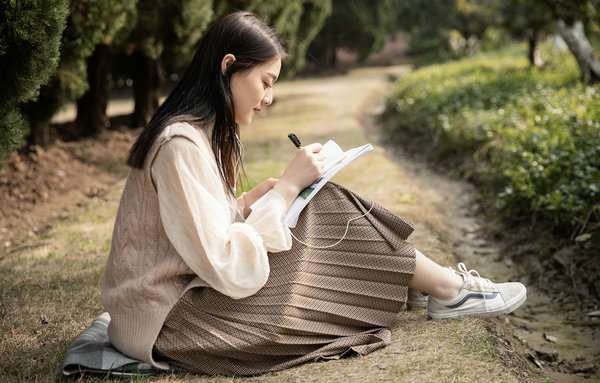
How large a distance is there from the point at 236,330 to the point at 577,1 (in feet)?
26.3

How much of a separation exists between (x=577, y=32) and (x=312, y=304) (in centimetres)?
765

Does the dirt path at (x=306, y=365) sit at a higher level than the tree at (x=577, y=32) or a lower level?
lower

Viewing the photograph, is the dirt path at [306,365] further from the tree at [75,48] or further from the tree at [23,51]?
the tree at [75,48]

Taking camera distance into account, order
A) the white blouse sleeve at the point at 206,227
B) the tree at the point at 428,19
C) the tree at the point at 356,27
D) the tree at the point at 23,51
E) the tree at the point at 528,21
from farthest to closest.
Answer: the tree at the point at 428,19 → the tree at the point at 356,27 → the tree at the point at 528,21 → the tree at the point at 23,51 → the white blouse sleeve at the point at 206,227

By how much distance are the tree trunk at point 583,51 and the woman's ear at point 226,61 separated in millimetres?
7244

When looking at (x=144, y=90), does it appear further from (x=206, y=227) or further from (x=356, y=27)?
(x=356, y=27)

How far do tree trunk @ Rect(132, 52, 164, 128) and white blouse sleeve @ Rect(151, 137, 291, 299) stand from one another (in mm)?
6762

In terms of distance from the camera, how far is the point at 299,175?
7.50ft

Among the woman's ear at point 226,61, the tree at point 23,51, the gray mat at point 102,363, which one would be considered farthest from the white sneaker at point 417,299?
the tree at point 23,51

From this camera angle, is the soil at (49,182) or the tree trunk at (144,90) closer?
the soil at (49,182)

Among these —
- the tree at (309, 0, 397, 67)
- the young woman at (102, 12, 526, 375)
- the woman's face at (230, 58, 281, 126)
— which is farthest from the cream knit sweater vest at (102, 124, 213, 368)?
the tree at (309, 0, 397, 67)

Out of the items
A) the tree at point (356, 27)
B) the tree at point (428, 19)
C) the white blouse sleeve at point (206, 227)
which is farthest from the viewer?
the tree at point (428, 19)

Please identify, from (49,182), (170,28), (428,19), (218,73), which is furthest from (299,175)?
(428,19)

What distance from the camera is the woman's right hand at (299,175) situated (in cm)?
227
